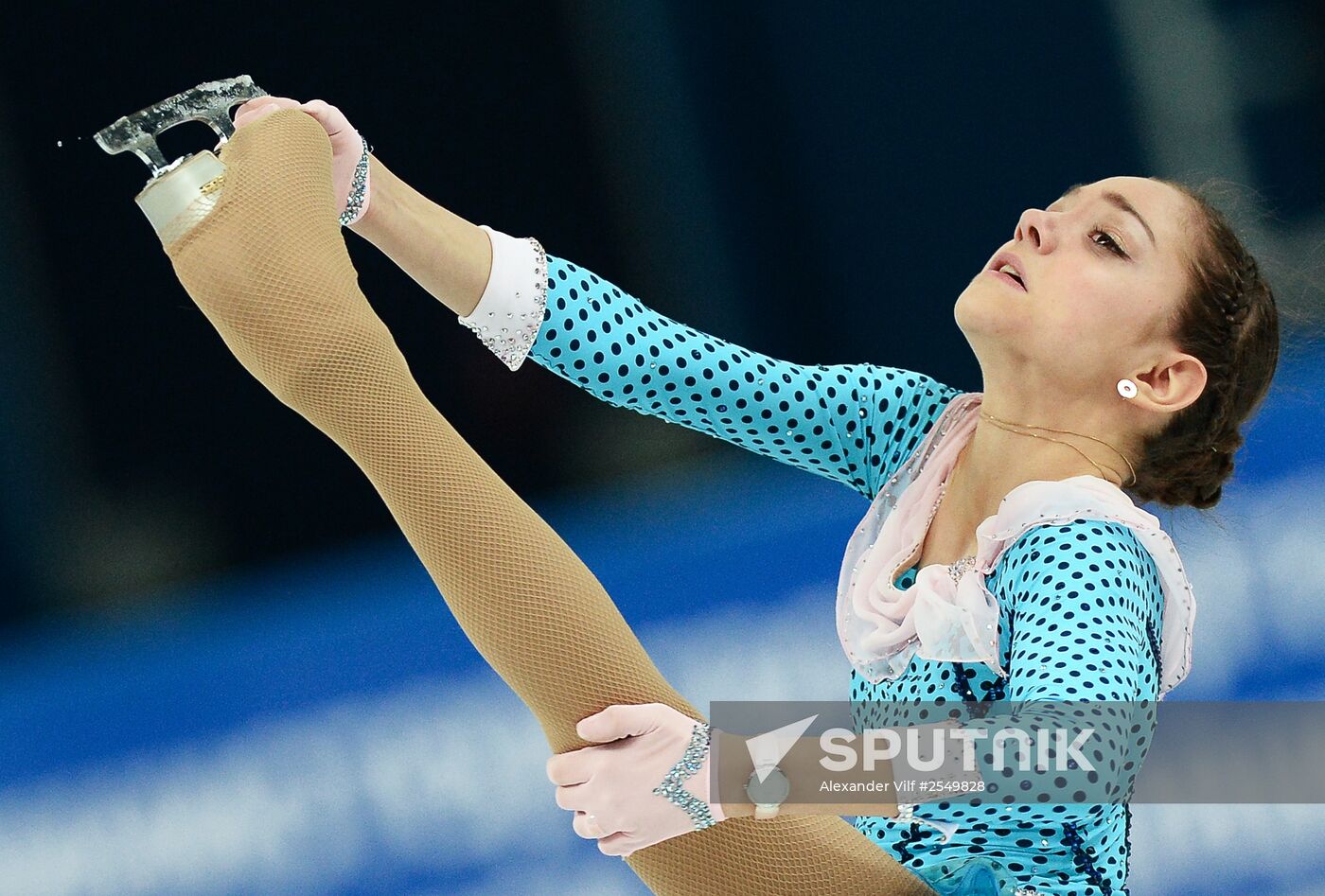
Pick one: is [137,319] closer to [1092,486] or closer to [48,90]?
[48,90]

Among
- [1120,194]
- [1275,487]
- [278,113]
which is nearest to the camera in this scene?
[278,113]

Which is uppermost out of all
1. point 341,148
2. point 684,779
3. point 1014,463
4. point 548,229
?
point 548,229

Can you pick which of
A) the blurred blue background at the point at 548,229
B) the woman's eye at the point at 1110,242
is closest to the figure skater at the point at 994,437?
the woman's eye at the point at 1110,242

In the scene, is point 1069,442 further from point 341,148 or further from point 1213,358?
point 341,148

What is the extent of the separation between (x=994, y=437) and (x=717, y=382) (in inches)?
9.8

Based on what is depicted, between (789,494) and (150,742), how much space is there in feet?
3.35

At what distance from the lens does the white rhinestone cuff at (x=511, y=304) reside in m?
1.36

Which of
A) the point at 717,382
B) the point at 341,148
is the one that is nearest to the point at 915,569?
the point at 717,382

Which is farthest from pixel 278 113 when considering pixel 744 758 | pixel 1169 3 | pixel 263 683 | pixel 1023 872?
pixel 1169 3

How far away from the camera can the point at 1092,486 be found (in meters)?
1.21

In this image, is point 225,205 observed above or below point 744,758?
above

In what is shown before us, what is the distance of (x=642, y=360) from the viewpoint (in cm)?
139

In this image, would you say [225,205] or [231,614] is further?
[231,614]

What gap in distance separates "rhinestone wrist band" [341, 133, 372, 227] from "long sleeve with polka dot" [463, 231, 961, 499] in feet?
0.41
